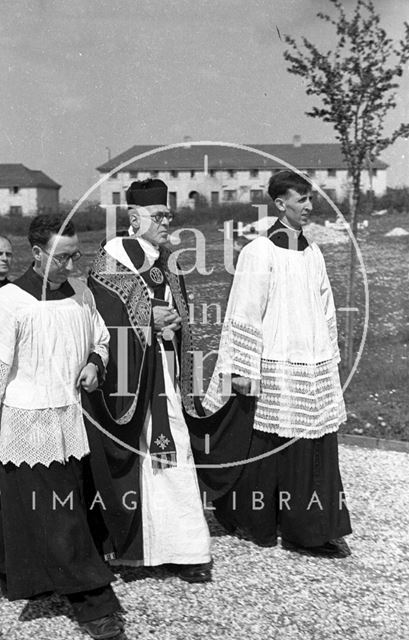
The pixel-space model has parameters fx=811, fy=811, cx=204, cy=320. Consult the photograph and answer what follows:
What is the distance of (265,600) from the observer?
3893mm

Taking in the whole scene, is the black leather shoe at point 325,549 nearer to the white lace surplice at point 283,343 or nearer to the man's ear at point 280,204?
the white lace surplice at point 283,343

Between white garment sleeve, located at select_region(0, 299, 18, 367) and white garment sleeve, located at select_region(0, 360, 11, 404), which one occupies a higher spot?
white garment sleeve, located at select_region(0, 299, 18, 367)

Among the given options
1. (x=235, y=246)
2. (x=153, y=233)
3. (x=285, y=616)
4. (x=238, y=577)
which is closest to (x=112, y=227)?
(x=153, y=233)

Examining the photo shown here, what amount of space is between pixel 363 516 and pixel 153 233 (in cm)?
223

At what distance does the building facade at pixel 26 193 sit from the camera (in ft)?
56.1

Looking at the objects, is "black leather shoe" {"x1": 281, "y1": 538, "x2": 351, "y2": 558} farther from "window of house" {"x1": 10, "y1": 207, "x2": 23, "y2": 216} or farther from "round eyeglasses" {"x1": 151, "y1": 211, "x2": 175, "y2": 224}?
"window of house" {"x1": 10, "y1": 207, "x2": 23, "y2": 216}

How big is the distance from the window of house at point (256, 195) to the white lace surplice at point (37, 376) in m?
10.6

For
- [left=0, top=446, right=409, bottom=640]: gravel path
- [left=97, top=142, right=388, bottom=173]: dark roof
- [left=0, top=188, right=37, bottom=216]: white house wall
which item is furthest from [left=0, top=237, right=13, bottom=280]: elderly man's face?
[left=0, top=188, right=37, bottom=216]: white house wall

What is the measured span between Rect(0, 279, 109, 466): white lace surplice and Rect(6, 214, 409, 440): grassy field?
2.04m

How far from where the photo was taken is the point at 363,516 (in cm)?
505

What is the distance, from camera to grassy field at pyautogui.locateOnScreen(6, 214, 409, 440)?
24.7 ft

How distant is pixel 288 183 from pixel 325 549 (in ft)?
6.67

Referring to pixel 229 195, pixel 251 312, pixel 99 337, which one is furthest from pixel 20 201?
pixel 99 337

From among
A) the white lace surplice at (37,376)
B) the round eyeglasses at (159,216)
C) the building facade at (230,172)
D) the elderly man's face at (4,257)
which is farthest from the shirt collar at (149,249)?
the building facade at (230,172)
